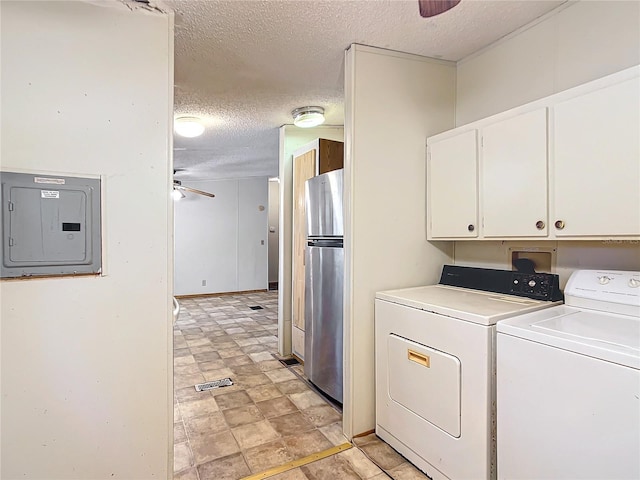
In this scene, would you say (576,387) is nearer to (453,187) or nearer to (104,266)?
(453,187)

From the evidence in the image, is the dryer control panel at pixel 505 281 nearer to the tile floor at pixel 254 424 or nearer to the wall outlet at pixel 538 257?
the wall outlet at pixel 538 257

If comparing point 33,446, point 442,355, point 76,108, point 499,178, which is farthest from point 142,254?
point 499,178

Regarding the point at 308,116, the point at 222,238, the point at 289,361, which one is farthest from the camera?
the point at 222,238

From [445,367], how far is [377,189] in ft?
3.59

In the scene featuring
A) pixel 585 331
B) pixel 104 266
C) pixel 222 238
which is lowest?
pixel 585 331

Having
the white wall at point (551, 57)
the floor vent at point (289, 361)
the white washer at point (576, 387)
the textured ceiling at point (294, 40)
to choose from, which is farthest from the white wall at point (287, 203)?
the white washer at point (576, 387)

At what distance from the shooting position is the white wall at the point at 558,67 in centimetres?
162

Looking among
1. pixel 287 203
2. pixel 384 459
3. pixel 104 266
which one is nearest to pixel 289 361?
pixel 287 203

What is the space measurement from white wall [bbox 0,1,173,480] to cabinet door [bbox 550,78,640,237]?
6.05 ft

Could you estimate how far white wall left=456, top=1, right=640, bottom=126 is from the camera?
1619mm

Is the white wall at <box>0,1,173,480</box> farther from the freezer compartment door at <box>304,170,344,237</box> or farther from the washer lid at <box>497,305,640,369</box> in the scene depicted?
the washer lid at <box>497,305,640,369</box>

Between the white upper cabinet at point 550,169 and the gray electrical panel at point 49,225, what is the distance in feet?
6.29

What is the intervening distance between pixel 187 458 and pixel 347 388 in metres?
1.00

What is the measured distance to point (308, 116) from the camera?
320 centimetres
